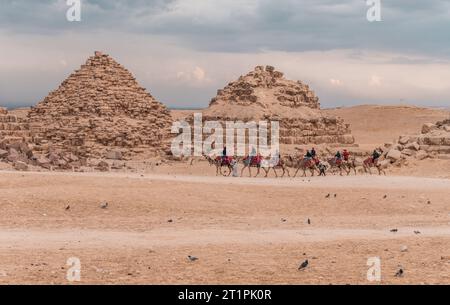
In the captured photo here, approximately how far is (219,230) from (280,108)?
36.4m

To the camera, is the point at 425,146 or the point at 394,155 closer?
the point at 394,155

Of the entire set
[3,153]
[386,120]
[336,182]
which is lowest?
[336,182]

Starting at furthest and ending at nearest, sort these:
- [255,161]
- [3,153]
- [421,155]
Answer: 1. [421,155]
2. [3,153]
3. [255,161]

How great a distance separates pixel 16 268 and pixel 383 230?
24.4 feet

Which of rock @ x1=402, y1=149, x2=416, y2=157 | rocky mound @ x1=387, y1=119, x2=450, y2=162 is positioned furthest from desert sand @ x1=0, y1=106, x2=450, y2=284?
rock @ x1=402, y1=149, x2=416, y2=157

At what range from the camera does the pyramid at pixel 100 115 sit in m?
41.5

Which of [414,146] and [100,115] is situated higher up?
[100,115]

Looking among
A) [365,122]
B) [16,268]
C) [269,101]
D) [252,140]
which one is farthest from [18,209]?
[365,122]

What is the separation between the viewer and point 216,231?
11.9 m

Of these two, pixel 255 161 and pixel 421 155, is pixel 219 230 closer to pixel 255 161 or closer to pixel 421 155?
pixel 255 161

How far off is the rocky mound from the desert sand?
323 inches

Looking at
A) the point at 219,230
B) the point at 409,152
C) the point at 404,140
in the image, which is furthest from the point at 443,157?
the point at 219,230
